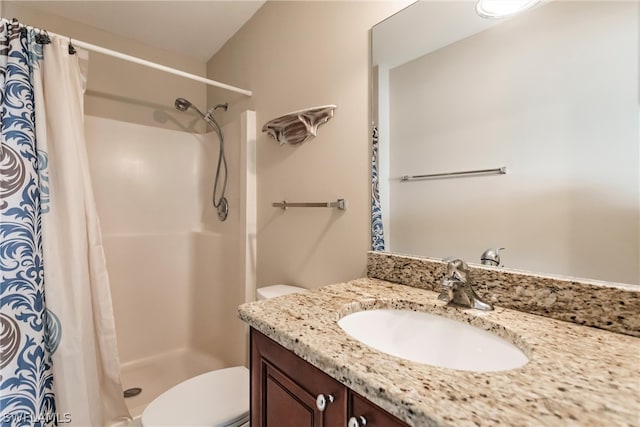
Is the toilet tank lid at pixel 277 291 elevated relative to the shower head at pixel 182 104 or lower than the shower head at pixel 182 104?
lower

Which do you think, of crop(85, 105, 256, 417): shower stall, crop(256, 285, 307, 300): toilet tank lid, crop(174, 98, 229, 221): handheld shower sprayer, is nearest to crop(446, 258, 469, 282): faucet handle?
crop(256, 285, 307, 300): toilet tank lid

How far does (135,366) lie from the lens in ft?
6.63

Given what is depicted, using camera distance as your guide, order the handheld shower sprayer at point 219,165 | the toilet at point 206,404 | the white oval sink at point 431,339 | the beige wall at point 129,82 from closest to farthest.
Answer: the white oval sink at point 431,339 < the toilet at point 206,404 < the beige wall at point 129,82 < the handheld shower sprayer at point 219,165

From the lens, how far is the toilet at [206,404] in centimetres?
106

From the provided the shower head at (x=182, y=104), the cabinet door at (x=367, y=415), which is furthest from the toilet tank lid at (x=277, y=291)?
the shower head at (x=182, y=104)

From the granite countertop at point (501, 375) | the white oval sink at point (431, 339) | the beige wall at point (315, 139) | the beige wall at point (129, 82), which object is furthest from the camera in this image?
the beige wall at point (129, 82)

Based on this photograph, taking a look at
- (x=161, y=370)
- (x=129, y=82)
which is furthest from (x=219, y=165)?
(x=161, y=370)

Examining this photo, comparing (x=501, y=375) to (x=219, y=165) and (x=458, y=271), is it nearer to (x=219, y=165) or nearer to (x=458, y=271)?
(x=458, y=271)

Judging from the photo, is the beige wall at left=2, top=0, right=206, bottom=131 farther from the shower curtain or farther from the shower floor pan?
the shower floor pan

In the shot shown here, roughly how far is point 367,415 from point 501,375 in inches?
9.0

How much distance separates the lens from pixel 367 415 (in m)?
0.49

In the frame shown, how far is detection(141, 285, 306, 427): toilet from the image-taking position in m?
1.06

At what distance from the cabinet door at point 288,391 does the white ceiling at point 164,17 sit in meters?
1.93

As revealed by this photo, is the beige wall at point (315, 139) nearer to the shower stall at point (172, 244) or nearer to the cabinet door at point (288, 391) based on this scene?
the shower stall at point (172, 244)
